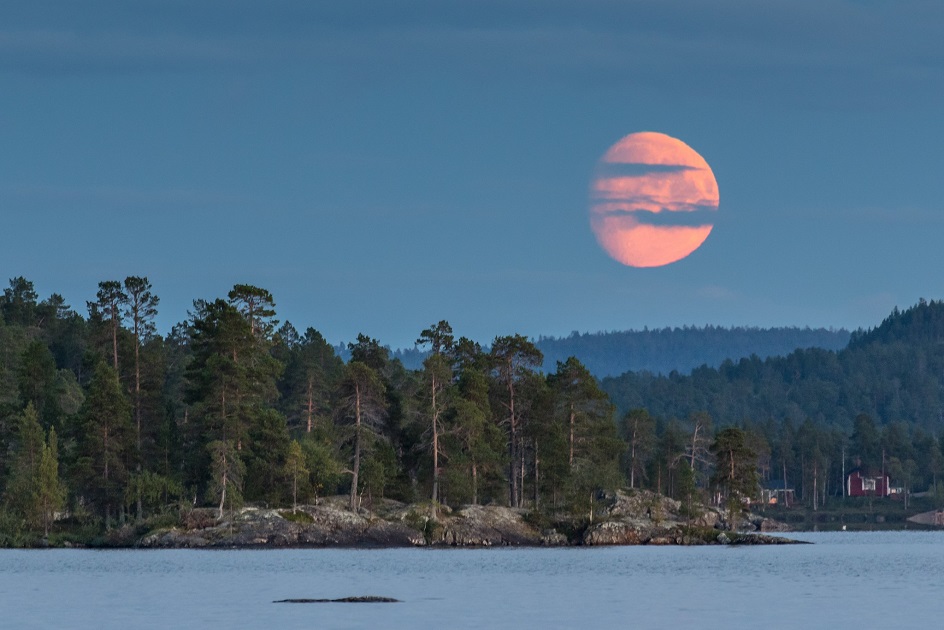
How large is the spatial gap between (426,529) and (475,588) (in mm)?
47983

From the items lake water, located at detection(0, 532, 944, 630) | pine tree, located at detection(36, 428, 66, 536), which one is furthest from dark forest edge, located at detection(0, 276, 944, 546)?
lake water, located at detection(0, 532, 944, 630)

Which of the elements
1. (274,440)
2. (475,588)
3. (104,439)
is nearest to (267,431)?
(274,440)

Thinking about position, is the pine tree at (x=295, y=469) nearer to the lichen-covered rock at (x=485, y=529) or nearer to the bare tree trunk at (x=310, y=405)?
the lichen-covered rock at (x=485, y=529)

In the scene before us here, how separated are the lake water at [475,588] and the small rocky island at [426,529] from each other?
597 centimetres

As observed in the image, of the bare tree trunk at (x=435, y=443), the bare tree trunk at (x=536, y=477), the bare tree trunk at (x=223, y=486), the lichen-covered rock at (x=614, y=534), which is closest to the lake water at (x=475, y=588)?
the bare tree trunk at (x=223, y=486)

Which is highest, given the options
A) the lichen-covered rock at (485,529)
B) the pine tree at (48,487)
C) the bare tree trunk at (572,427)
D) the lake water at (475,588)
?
the bare tree trunk at (572,427)

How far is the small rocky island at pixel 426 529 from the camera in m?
110

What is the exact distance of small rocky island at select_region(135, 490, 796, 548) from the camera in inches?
4341

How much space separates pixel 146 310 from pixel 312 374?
1677 cm

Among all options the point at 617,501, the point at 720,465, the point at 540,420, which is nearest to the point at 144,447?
the point at 540,420

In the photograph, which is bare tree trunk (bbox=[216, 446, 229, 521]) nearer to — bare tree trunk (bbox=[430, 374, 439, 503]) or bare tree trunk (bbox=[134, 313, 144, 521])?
bare tree trunk (bbox=[134, 313, 144, 521])

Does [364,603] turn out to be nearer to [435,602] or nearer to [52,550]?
[435,602]

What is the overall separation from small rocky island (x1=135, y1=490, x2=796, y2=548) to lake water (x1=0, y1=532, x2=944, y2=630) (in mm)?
5968

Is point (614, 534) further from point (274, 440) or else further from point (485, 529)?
point (274, 440)
